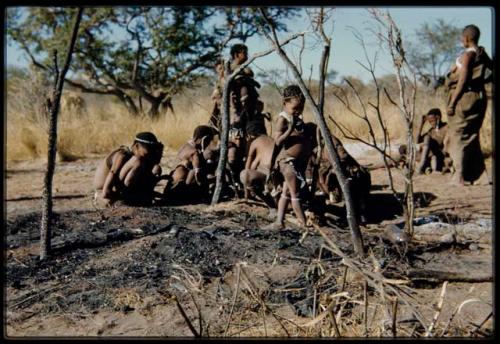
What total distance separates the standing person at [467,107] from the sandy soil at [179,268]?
0.85 metres

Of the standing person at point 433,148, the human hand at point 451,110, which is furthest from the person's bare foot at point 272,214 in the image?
the standing person at point 433,148

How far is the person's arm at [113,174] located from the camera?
23.8 ft

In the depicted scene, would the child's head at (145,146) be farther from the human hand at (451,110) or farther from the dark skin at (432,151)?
the dark skin at (432,151)

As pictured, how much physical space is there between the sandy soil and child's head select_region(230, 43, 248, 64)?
6.44 feet

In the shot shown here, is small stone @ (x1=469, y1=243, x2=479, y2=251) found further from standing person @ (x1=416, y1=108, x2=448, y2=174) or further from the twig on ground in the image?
standing person @ (x1=416, y1=108, x2=448, y2=174)

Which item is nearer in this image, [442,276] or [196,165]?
[442,276]

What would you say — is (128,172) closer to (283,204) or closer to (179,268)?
(283,204)

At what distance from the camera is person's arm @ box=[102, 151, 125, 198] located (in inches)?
286

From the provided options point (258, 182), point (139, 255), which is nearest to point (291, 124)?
point (258, 182)

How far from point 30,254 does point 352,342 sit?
336 cm

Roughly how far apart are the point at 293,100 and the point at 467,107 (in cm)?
339

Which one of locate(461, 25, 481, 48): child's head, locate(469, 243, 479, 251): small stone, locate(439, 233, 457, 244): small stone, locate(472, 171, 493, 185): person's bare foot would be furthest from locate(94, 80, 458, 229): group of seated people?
locate(461, 25, 481, 48): child's head

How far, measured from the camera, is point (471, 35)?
793 cm

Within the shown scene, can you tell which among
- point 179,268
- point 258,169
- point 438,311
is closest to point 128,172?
point 258,169
